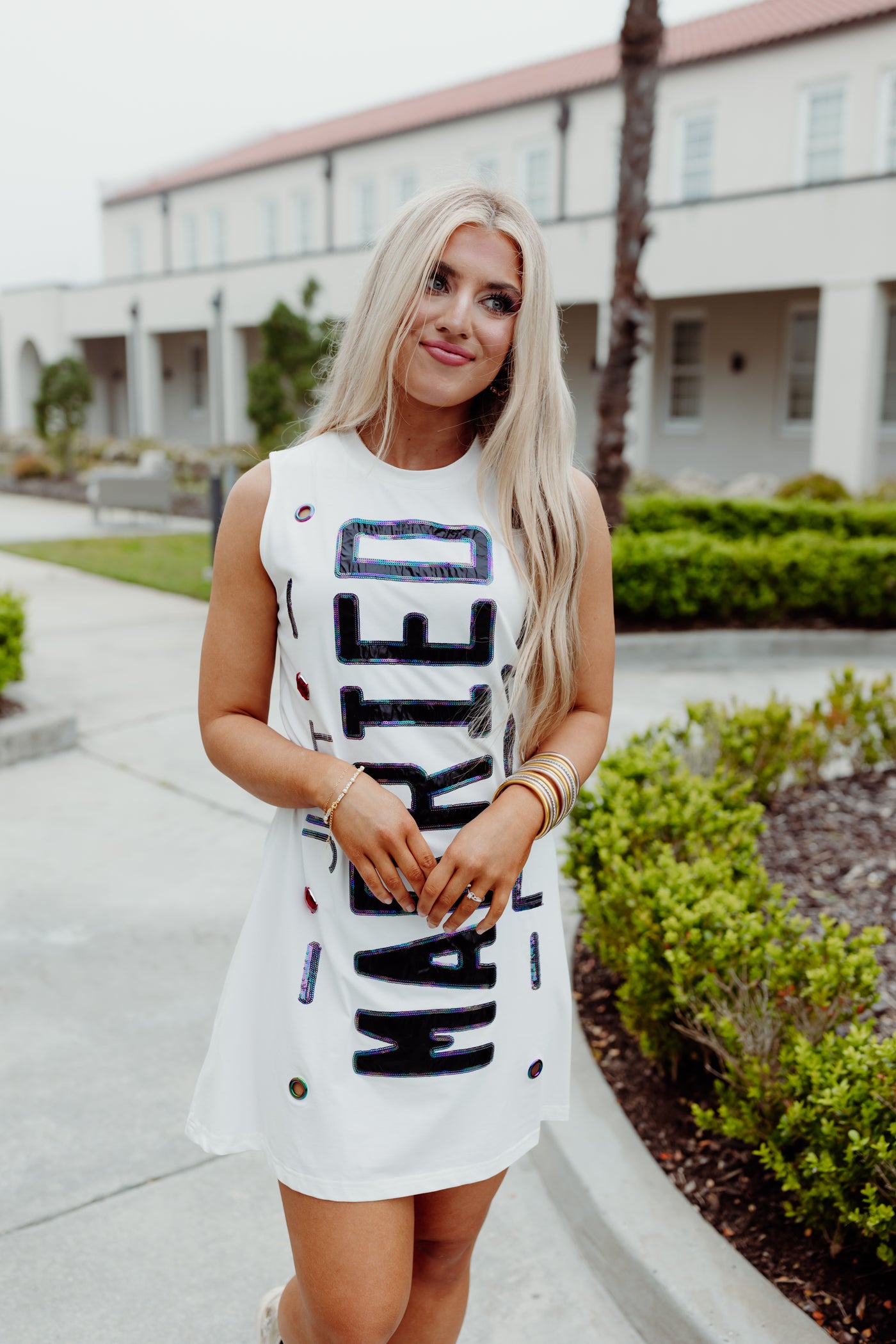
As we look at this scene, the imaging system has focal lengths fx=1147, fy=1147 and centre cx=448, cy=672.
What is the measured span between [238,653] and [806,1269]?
5.62 ft

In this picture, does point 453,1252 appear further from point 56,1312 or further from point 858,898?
point 858,898

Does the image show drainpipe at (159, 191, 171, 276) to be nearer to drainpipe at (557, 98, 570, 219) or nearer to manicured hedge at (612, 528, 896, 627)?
drainpipe at (557, 98, 570, 219)

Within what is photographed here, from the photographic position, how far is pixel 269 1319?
1928 mm

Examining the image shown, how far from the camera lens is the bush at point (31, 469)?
23547 millimetres

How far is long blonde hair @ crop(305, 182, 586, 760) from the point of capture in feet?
5.12

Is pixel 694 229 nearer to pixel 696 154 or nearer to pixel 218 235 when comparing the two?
pixel 696 154

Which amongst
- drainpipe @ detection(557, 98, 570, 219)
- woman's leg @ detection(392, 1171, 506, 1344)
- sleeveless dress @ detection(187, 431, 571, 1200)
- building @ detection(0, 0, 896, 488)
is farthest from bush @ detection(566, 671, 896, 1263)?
drainpipe @ detection(557, 98, 570, 219)

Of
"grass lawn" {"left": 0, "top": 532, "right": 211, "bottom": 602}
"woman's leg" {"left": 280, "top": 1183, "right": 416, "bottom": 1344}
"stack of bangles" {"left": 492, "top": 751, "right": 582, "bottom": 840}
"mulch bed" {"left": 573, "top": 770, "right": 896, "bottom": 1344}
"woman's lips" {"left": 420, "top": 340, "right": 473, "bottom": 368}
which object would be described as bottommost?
"mulch bed" {"left": 573, "top": 770, "right": 896, "bottom": 1344}

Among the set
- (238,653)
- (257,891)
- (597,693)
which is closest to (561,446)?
(597,693)

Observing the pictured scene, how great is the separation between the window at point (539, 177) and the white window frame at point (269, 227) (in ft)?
29.4

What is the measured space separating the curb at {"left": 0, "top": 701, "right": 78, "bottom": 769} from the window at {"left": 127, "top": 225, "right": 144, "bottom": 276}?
3320 centimetres

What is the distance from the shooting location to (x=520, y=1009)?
66.5 inches

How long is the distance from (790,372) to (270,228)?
16055 mm

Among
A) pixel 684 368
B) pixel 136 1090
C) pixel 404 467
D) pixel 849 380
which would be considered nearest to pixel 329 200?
pixel 684 368
